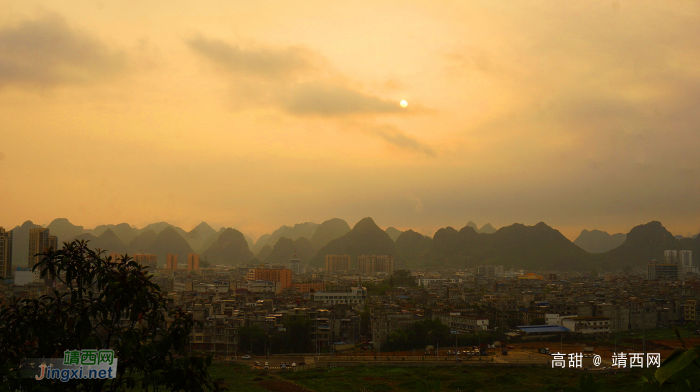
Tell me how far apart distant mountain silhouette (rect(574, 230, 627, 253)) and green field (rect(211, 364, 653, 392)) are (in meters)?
135

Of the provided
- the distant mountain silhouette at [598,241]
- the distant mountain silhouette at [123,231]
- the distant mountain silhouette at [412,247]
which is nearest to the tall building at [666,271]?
the distant mountain silhouette at [412,247]

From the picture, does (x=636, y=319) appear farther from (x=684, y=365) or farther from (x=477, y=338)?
(x=684, y=365)

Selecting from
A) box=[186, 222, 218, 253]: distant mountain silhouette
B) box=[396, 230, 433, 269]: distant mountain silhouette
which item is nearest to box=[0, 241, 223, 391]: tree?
box=[396, 230, 433, 269]: distant mountain silhouette

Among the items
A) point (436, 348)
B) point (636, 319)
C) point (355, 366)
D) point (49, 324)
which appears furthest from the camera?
point (636, 319)

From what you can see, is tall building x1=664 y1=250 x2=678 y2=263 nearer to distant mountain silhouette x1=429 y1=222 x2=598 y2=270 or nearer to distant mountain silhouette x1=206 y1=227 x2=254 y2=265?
distant mountain silhouette x1=429 y1=222 x2=598 y2=270

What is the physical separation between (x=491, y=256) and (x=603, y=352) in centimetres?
7073

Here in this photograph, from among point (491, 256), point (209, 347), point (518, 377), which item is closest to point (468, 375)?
point (518, 377)

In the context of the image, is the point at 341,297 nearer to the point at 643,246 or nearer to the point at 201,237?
the point at 643,246

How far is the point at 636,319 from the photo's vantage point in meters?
25.0

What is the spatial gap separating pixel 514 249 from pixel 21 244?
83.6 m

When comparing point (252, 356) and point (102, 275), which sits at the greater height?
point (102, 275)

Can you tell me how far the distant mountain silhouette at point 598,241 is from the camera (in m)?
137

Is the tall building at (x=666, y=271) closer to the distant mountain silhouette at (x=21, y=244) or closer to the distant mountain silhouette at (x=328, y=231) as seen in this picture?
the distant mountain silhouette at (x=328, y=231)

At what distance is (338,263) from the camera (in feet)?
264
